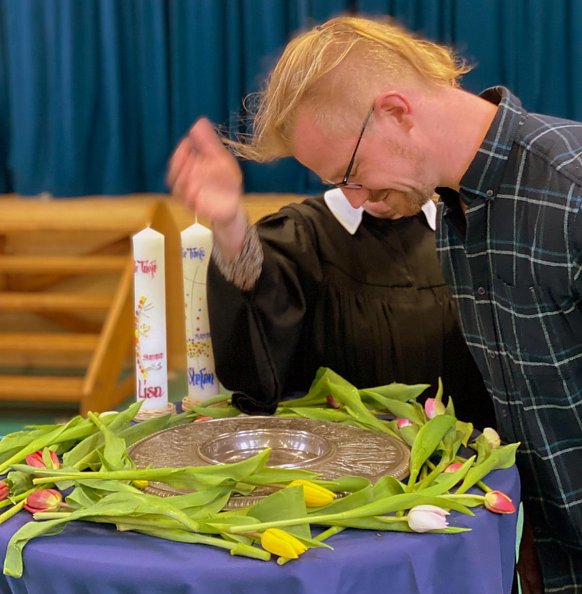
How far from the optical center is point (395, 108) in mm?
1358

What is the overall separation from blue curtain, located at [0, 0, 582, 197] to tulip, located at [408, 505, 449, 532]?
10.3 feet

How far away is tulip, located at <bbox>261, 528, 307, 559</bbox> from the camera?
3.36 feet

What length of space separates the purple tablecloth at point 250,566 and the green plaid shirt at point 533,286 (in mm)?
331

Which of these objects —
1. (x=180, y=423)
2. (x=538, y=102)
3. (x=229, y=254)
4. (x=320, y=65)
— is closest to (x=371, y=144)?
(x=320, y=65)

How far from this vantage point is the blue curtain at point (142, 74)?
13.0ft

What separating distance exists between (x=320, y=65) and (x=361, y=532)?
0.69 metres

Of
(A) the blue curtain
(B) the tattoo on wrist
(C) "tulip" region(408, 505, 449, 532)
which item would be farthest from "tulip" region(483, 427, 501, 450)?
(A) the blue curtain

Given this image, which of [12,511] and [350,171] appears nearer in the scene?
[12,511]

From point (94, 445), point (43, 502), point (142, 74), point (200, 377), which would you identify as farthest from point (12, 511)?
point (142, 74)

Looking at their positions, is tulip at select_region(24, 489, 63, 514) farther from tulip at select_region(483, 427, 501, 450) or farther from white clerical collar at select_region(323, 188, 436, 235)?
white clerical collar at select_region(323, 188, 436, 235)

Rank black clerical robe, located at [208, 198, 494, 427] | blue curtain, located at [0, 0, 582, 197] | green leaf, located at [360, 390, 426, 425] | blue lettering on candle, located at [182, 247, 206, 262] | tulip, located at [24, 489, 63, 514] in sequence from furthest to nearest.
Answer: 1. blue curtain, located at [0, 0, 582, 197]
2. black clerical robe, located at [208, 198, 494, 427]
3. blue lettering on candle, located at [182, 247, 206, 262]
4. green leaf, located at [360, 390, 426, 425]
5. tulip, located at [24, 489, 63, 514]

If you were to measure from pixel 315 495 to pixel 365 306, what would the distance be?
851 mm

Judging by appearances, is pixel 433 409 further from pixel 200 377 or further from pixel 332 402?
pixel 200 377

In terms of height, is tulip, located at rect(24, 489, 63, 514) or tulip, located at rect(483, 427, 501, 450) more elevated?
tulip, located at rect(24, 489, 63, 514)
